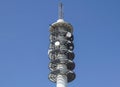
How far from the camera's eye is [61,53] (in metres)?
97.1

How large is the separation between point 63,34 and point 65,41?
242 cm

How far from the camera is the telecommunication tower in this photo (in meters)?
93.5

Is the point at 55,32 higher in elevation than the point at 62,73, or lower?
higher

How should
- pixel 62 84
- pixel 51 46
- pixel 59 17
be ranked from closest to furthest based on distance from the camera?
pixel 62 84
pixel 51 46
pixel 59 17

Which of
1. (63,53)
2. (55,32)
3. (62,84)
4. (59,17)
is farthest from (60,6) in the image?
(62,84)

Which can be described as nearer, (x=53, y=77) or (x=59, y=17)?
(x=53, y=77)

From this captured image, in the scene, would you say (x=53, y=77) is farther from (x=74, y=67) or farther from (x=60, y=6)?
(x=60, y=6)

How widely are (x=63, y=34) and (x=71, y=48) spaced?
4.15 meters

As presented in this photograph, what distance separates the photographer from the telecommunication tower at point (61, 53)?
93.5 metres

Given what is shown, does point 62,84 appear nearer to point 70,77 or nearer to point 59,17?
point 70,77

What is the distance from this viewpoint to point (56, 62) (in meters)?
95.5

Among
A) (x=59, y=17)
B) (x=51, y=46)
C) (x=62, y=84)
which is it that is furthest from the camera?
(x=59, y=17)

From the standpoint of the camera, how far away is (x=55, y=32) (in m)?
102

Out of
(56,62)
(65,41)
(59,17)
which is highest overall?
(59,17)
